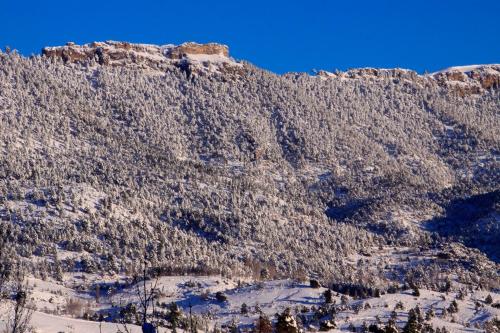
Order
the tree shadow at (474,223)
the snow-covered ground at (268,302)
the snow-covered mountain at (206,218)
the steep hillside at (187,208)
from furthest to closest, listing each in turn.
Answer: the tree shadow at (474,223), the steep hillside at (187,208), the snow-covered mountain at (206,218), the snow-covered ground at (268,302)

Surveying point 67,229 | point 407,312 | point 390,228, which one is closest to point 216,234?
point 67,229

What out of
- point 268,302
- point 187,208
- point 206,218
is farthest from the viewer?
point 187,208

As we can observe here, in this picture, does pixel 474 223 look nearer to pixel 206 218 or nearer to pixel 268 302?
pixel 206 218

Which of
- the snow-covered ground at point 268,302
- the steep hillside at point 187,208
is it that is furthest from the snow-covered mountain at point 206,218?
the snow-covered ground at point 268,302

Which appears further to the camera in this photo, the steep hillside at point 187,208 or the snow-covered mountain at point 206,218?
the steep hillside at point 187,208

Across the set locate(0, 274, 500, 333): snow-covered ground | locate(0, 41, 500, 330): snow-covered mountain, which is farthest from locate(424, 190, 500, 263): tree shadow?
locate(0, 274, 500, 333): snow-covered ground

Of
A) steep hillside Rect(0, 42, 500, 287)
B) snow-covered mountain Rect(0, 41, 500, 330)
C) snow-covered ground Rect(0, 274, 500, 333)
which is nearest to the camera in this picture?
snow-covered ground Rect(0, 274, 500, 333)

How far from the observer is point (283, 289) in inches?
3829

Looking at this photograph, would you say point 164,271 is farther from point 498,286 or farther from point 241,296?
point 498,286

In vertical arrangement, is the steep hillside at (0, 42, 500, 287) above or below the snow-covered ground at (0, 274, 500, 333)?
above

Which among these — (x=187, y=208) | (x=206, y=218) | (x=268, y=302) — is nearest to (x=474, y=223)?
(x=206, y=218)

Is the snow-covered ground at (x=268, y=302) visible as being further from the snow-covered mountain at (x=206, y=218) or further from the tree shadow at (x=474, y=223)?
the tree shadow at (x=474, y=223)

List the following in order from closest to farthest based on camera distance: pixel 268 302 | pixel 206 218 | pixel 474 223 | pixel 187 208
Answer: pixel 268 302
pixel 206 218
pixel 187 208
pixel 474 223

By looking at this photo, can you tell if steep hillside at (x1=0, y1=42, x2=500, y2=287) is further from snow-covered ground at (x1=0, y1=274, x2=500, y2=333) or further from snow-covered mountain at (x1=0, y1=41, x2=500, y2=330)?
snow-covered ground at (x1=0, y1=274, x2=500, y2=333)
